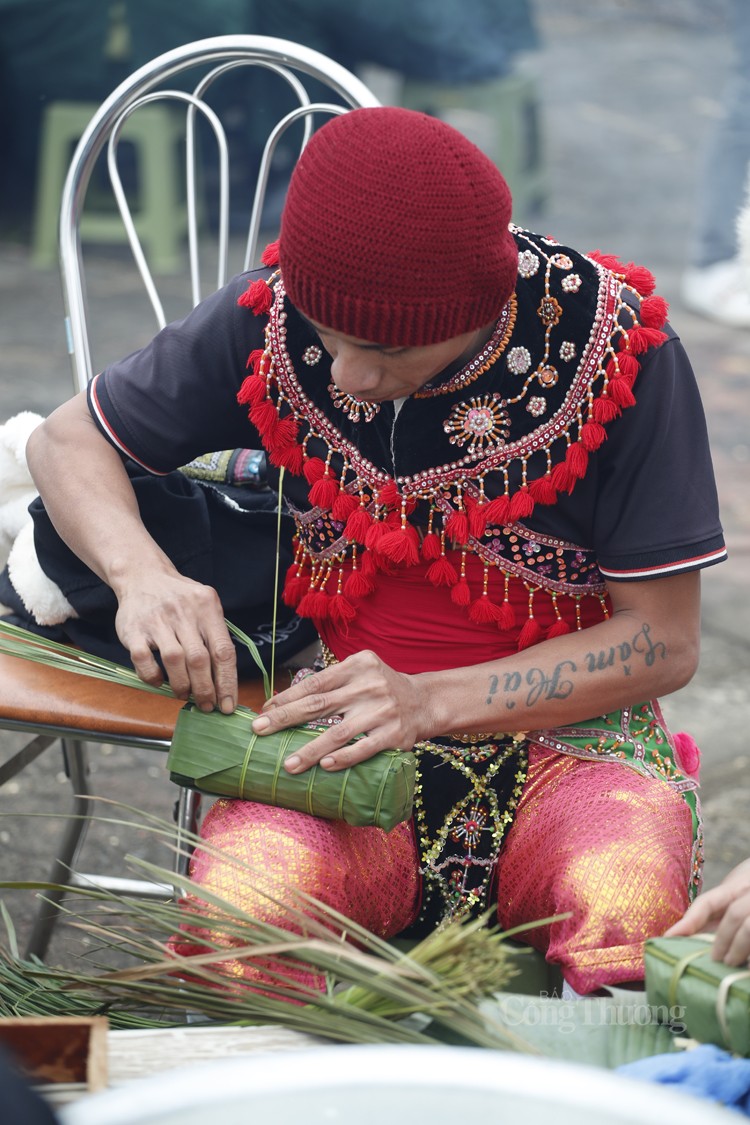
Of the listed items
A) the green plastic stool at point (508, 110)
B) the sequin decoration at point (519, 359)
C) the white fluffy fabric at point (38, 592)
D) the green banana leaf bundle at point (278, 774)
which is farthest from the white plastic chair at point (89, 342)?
the green plastic stool at point (508, 110)

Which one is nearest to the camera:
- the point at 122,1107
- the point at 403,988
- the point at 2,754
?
the point at 122,1107

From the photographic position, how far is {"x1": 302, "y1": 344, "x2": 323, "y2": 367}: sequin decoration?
5.42ft

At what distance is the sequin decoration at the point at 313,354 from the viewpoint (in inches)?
65.0

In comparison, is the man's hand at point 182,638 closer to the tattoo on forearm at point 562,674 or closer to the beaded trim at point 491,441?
the beaded trim at point 491,441

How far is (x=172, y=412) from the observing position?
5.62 ft

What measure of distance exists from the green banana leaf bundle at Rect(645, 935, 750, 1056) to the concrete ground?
70 cm

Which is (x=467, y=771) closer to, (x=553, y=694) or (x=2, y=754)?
(x=553, y=694)

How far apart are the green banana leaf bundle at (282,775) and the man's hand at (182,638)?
5 cm

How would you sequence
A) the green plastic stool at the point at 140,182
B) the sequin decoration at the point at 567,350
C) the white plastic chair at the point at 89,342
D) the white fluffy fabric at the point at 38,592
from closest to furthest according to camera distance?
1. the sequin decoration at the point at 567,350
2. the white plastic chair at the point at 89,342
3. the white fluffy fabric at the point at 38,592
4. the green plastic stool at the point at 140,182

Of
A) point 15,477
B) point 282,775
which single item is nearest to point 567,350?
point 282,775

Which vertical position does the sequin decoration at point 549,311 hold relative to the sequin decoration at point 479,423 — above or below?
above

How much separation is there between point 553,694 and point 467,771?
0.15 meters

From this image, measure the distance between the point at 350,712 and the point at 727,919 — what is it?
18.7 inches

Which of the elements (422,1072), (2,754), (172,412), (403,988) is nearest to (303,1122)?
(422,1072)
